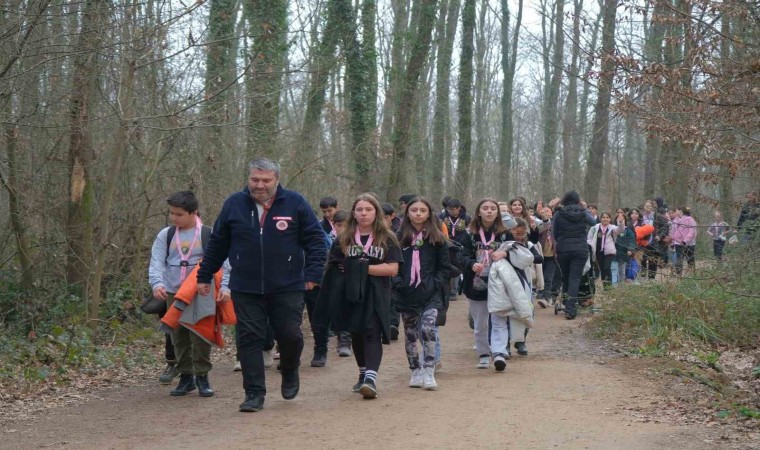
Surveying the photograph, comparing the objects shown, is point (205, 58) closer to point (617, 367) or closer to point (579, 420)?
point (617, 367)

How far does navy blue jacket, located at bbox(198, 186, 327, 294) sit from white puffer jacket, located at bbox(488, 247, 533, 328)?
299cm

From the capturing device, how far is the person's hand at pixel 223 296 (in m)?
8.45

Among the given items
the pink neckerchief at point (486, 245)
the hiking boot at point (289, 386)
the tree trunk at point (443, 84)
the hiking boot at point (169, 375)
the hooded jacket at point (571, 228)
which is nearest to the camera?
the hiking boot at point (289, 386)

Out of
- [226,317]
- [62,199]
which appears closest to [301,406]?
[226,317]

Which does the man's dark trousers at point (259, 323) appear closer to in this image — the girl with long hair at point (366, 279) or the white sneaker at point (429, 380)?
the girl with long hair at point (366, 279)

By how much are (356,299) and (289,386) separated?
3.22ft

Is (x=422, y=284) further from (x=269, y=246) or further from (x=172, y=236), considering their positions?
(x=172, y=236)

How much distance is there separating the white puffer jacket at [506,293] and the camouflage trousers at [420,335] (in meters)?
1.35

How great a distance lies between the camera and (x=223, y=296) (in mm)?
8453

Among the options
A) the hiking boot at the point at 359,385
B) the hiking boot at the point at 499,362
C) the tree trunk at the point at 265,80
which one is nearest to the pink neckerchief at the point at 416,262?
the hiking boot at the point at 359,385

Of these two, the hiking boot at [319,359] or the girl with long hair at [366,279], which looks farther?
the hiking boot at [319,359]

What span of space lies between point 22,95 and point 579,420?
8.04 m

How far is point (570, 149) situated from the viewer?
46.6m

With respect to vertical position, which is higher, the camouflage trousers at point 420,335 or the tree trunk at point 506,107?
the tree trunk at point 506,107
